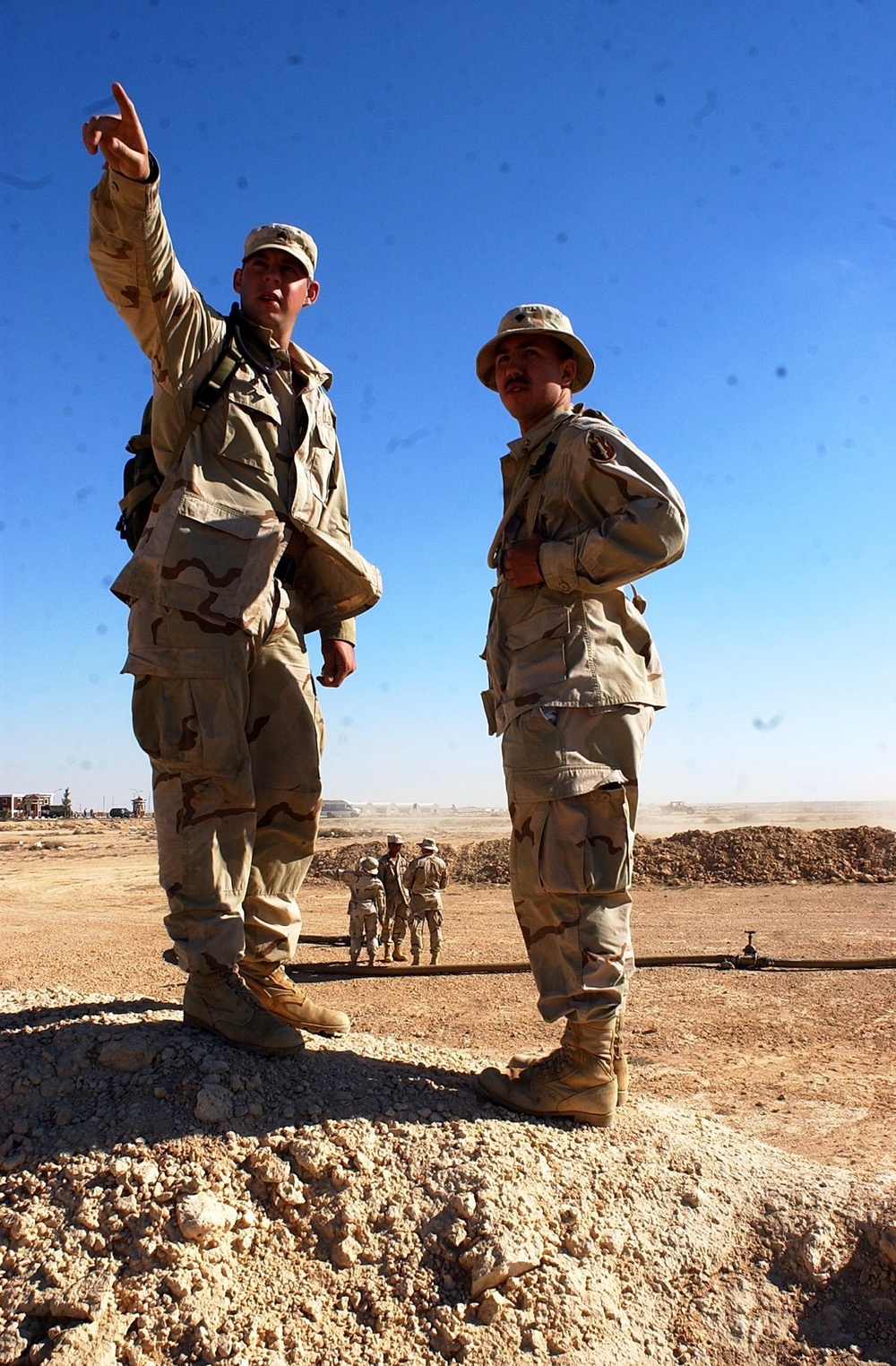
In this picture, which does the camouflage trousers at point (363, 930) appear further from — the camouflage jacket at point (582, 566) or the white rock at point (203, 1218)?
the white rock at point (203, 1218)

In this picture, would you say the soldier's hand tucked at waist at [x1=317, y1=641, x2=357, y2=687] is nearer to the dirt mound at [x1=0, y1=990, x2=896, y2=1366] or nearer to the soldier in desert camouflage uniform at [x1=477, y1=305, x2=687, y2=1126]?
the soldier in desert camouflage uniform at [x1=477, y1=305, x2=687, y2=1126]

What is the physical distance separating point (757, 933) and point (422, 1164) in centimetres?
1100

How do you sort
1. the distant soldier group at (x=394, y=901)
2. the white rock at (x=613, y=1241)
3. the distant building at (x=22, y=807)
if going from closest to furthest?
the white rock at (x=613, y=1241) < the distant soldier group at (x=394, y=901) < the distant building at (x=22, y=807)

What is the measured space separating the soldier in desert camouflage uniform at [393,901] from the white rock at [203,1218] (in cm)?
861

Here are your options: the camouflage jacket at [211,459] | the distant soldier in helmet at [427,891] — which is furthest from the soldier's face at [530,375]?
the distant soldier in helmet at [427,891]

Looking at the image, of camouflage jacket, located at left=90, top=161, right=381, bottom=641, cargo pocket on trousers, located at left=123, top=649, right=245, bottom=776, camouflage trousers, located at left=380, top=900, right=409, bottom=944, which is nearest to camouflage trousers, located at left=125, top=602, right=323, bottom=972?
cargo pocket on trousers, located at left=123, top=649, right=245, bottom=776

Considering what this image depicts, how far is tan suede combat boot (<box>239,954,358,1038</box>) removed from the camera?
10.8 ft

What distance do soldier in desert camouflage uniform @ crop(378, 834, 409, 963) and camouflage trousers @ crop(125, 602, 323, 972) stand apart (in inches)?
320

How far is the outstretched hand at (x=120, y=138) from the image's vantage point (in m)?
2.62

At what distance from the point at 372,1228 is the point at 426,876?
829 centimetres

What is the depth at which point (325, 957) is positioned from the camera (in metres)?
11.4

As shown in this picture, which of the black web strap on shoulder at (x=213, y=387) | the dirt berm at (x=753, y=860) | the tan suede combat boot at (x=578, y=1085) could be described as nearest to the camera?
the tan suede combat boot at (x=578, y=1085)

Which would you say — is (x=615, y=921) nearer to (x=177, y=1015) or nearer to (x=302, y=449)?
(x=177, y=1015)

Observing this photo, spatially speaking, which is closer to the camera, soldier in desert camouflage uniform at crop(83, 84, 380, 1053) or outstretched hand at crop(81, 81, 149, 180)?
outstretched hand at crop(81, 81, 149, 180)
